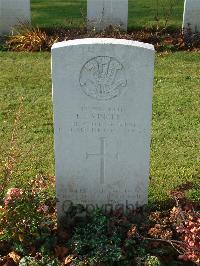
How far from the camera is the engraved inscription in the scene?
4281 millimetres

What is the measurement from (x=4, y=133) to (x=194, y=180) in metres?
2.71

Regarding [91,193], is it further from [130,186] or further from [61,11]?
[61,11]

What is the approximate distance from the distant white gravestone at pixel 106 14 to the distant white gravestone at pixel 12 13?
1414 mm

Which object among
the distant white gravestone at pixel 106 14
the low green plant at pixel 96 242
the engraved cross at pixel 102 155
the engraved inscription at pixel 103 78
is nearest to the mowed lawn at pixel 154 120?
the engraved cross at pixel 102 155

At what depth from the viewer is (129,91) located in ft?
14.4

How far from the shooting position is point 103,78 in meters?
4.35

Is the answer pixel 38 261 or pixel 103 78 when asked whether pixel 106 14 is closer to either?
pixel 103 78

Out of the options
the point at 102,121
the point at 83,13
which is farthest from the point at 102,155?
the point at 83,13

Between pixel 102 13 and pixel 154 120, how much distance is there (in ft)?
15.5

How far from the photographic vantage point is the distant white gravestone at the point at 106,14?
36.6ft

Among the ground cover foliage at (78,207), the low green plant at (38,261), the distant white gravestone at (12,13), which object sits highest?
the distant white gravestone at (12,13)

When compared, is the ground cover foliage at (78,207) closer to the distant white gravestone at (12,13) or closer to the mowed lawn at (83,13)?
the distant white gravestone at (12,13)

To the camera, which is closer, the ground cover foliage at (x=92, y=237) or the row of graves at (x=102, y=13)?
the ground cover foliage at (x=92, y=237)

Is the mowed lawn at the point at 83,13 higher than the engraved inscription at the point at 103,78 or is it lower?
higher
